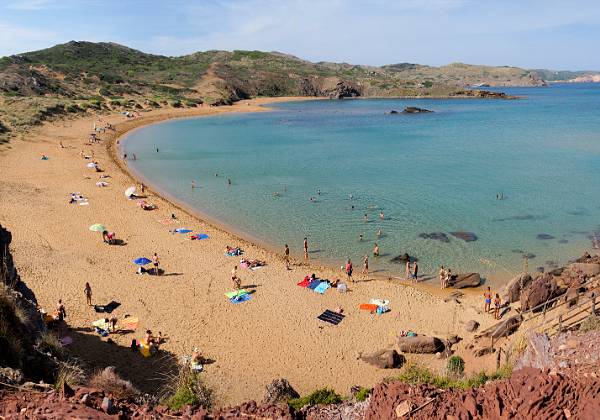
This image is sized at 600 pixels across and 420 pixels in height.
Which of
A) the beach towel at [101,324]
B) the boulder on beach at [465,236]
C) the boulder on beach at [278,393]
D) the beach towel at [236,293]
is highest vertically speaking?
the boulder on beach at [278,393]

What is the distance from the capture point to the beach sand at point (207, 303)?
1555 centimetres

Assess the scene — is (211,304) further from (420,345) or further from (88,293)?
(420,345)

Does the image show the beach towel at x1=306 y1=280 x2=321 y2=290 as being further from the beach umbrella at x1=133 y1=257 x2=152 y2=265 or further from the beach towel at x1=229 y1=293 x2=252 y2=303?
the beach umbrella at x1=133 y1=257 x2=152 y2=265

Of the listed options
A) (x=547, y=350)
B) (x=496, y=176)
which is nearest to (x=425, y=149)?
(x=496, y=176)

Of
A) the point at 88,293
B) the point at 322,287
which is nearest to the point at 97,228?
the point at 88,293

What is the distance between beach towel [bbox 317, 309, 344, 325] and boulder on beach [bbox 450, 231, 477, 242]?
1270 cm

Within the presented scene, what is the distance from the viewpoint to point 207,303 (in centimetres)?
2017

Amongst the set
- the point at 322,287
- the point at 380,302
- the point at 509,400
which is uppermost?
the point at 509,400

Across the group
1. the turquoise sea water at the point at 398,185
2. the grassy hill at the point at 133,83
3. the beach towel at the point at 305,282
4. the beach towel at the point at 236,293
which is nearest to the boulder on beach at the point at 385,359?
the beach towel at the point at 305,282

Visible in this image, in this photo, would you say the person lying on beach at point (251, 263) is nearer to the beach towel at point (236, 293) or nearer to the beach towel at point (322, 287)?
the beach towel at point (236, 293)

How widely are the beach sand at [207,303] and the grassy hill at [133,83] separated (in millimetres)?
34890

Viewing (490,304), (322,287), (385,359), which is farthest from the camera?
(322,287)

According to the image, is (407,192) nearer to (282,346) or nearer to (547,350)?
(282,346)

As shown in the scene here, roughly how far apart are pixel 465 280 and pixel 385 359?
8910mm
